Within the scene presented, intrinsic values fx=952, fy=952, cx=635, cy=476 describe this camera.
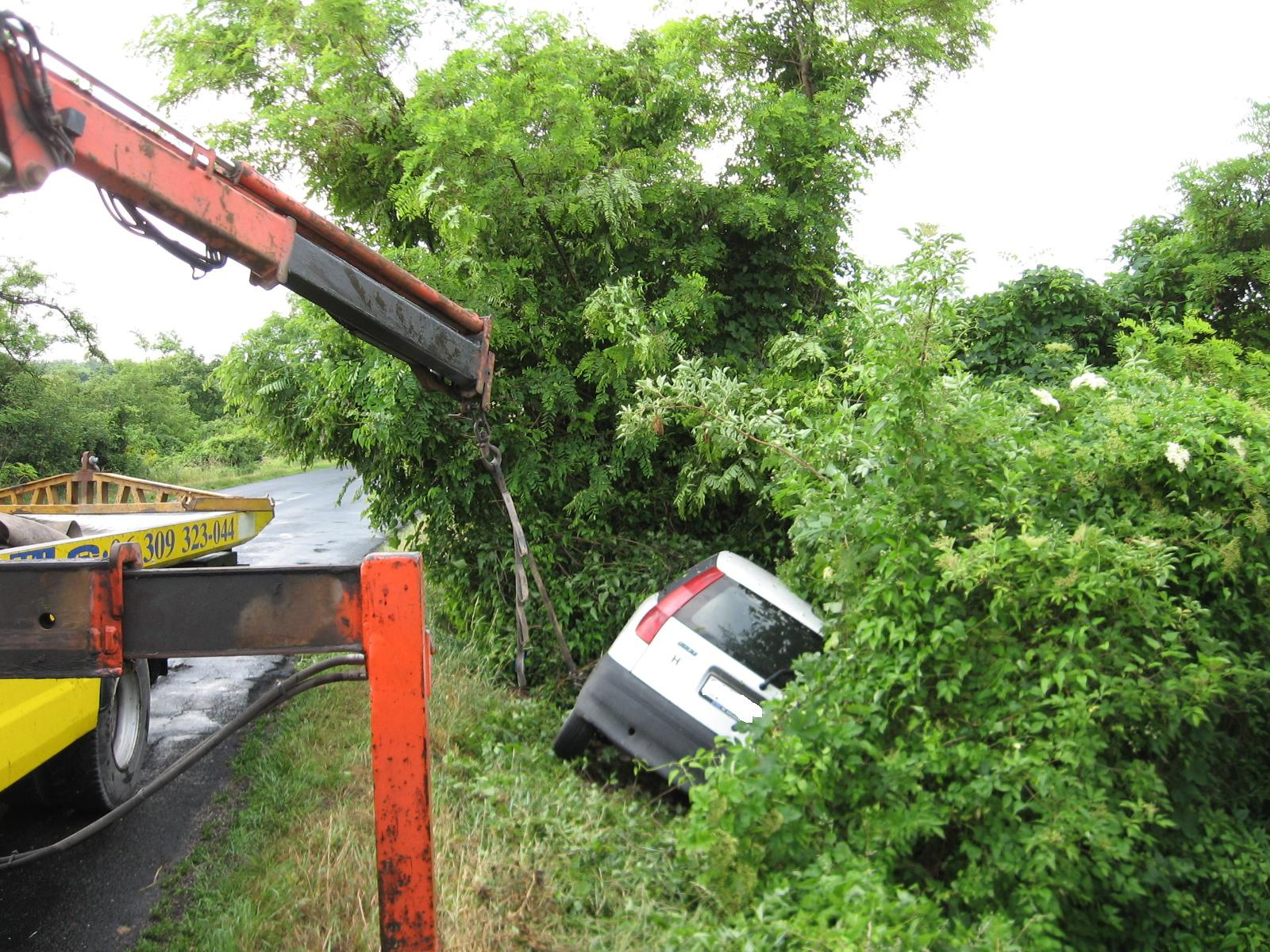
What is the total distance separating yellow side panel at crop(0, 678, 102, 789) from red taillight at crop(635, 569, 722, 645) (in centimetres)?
303

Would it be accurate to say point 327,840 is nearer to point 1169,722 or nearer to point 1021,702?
point 1021,702

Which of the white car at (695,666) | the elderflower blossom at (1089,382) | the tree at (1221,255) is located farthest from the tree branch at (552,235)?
the tree at (1221,255)

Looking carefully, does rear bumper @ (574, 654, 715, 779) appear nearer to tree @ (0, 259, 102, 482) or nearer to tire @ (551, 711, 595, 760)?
tire @ (551, 711, 595, 760)

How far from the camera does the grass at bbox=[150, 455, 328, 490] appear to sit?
28234 mm

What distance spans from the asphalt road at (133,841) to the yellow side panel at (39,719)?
2.20ft

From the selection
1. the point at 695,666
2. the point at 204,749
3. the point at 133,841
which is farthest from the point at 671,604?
the point at 204,749

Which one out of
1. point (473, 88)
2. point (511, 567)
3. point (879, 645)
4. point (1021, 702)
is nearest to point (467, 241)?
point (473, 88)

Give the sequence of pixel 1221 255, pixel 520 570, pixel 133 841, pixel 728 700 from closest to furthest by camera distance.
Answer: pixel 133 841 → pixel 728 700 → pixel 520 570 → pixel 1221 255

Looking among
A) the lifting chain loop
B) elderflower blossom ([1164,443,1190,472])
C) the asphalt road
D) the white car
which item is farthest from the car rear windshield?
the asphalt road

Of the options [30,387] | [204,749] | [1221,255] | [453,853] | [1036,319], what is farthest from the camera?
[30,387]

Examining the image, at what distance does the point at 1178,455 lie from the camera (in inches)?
169

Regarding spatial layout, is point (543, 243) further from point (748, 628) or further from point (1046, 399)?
point (1046, 399)

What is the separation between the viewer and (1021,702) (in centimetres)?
388

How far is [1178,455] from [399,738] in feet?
11.9
